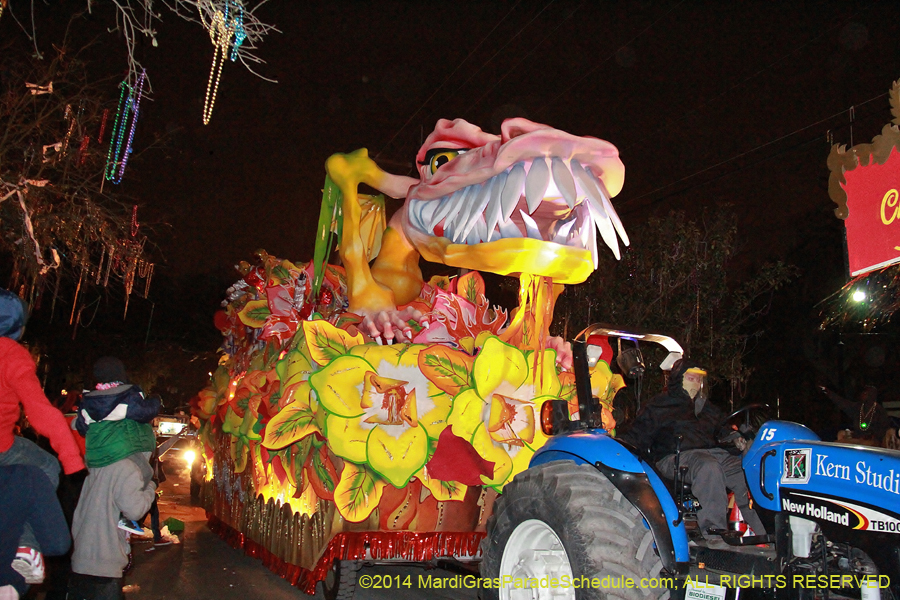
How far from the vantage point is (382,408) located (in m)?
5.06

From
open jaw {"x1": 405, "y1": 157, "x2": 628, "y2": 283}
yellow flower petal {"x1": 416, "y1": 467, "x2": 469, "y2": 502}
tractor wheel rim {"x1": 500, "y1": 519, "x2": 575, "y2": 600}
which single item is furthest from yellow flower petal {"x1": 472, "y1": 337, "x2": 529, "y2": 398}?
tractor wheel rim {"x1": 500, "y1": 519, "x2": 575, "y2": 600}

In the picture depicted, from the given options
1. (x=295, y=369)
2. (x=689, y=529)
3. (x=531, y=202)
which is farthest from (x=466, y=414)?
(x=689, y=529)

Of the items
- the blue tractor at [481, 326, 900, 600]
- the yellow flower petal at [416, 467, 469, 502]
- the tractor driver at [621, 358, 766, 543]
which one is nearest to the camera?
the blue tractor at [481, 326, 900, 600]

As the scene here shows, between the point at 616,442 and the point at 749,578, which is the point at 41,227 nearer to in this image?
the point at 616,442

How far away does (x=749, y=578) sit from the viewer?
3430 millimetres

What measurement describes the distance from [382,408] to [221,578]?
2931 mm

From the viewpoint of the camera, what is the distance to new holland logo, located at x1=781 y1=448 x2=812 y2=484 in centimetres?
334

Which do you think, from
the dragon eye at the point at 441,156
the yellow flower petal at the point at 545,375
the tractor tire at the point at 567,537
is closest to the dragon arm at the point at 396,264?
the dragon eye at the point at 441,156

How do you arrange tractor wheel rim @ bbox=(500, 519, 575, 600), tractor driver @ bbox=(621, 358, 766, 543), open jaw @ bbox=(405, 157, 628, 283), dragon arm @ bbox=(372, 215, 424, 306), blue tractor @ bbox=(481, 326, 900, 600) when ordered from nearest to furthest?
blue tractor @ bbox=(481, 326, 900, 600) → tractor driver @ bbox=(621, 358, 766, 543) → tractor wheel rim @ bbox=(500, 519, 575, 600) → open jaw @ bbox=(405, 157, 628, 283) → dragon arm @ bbox=(372, 215, 424, 306)

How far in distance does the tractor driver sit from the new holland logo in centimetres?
37

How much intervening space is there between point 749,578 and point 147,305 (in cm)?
2578

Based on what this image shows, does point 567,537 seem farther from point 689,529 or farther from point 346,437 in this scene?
point 346,437

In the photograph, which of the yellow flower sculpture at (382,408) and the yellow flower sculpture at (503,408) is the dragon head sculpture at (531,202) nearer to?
the yellow flower sculpture at (503,408)

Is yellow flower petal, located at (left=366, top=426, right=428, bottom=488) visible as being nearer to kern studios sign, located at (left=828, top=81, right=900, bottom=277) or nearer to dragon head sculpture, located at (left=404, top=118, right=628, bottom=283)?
dragon head sculpture, located at (left=404, top=118, right=628, bottom=283)
